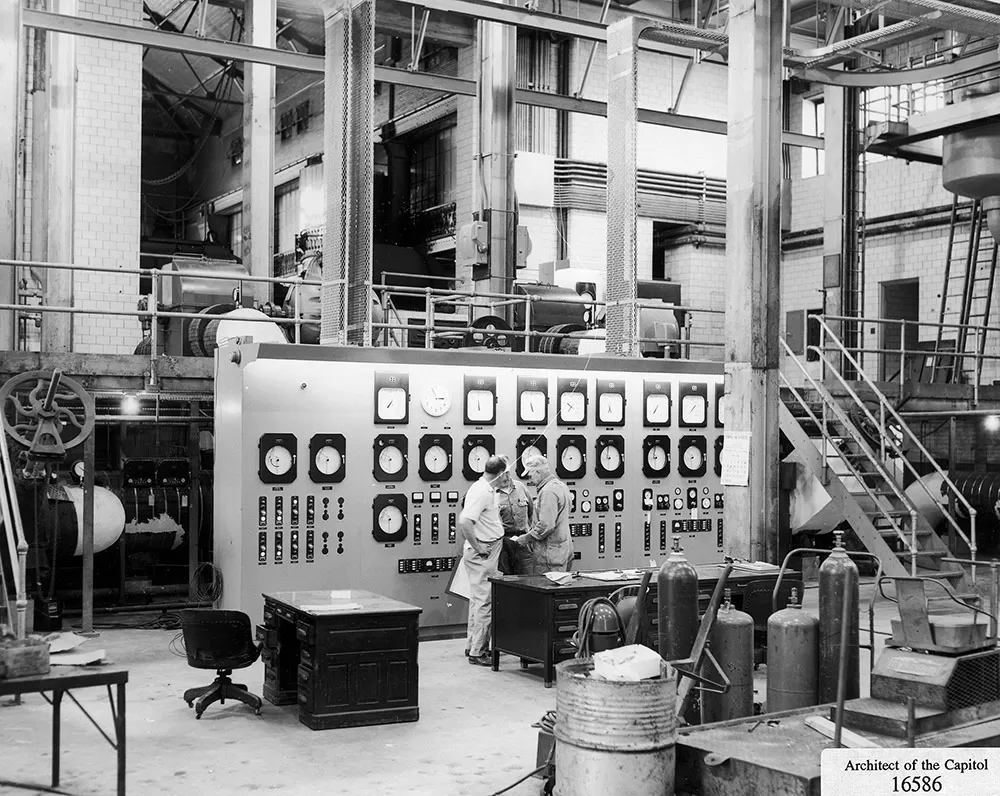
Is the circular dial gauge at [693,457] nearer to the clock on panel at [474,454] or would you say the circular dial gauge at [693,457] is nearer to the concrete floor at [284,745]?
the clock on panel at [474,454]

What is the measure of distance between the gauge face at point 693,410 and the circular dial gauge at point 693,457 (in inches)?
12.1

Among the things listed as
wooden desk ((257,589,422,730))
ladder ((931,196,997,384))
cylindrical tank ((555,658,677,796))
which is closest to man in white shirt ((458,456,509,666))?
wooden desk ((257,589,422,730))

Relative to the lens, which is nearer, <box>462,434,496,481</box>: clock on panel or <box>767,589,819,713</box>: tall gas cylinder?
<box>767,589,819,713</box>: tall gas cylinder

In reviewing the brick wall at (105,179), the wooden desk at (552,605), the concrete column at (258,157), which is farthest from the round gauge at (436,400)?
the brick wall at (105,179)

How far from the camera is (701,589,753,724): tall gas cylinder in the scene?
7055 millimetres

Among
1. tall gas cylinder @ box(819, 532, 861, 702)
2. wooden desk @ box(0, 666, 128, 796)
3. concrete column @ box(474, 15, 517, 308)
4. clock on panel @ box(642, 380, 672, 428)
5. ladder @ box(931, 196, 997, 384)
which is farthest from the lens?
ladder @ box(931, 196, 997, 384)

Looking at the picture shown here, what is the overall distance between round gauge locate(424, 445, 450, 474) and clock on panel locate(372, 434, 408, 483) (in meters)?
0.25

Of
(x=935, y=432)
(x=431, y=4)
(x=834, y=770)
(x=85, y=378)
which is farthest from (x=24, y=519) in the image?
(x=935, y=432)

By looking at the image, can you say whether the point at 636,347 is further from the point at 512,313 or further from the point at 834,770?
the point at 834,770

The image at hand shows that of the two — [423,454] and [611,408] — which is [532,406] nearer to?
[611,408]

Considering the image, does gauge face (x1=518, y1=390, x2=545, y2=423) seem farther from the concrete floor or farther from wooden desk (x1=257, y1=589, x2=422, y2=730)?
wooden desk (x1=257, y1=589, x2=422, y2=730)

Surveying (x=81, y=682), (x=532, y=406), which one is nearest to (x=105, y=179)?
(x=532, y=406)

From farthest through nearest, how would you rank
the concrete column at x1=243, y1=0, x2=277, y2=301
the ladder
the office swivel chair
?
1. the ladder
2. the concrete column at x1=243, y1=0, x2=277, y2=301
3. the office swivel chair

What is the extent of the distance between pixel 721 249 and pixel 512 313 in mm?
8246
